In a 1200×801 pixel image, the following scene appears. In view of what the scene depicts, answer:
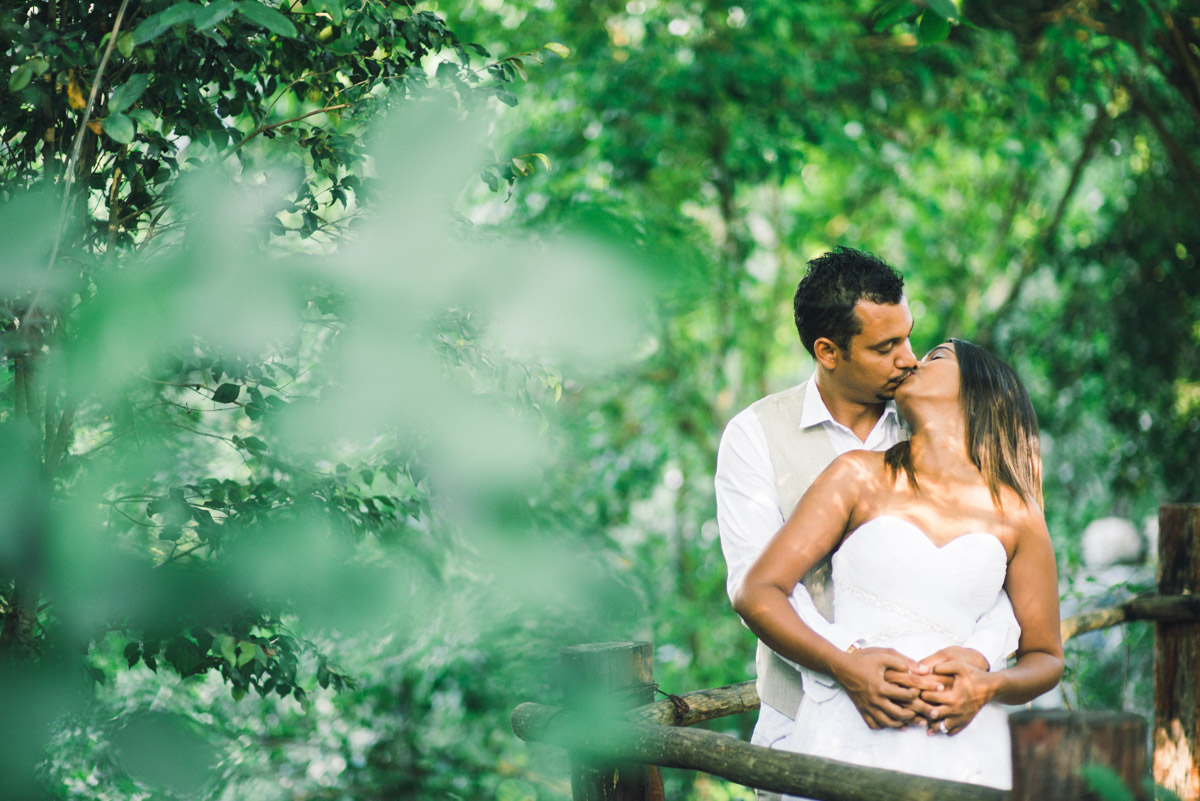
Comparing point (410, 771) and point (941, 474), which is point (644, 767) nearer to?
point (941, 474)

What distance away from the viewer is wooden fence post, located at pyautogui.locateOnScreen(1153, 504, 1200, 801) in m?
3.34

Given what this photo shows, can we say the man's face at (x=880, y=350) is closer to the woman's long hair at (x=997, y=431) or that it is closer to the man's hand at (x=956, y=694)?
the woman's long hair at (x=997, y=431)

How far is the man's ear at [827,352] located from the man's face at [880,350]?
0.03 m

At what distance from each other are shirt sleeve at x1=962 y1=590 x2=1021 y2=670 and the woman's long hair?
23 cm

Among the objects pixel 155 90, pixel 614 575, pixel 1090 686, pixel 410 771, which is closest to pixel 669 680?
pixel 410 771

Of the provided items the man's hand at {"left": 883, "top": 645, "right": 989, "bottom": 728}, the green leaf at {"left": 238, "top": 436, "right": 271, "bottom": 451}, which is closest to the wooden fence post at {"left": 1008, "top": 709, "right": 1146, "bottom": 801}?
the man's hand at {"left": 883, "top": 645, "right": 989, "bottom": 728}

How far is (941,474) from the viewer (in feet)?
6.58

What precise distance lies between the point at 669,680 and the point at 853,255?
11.8ft

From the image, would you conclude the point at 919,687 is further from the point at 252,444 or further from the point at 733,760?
the point at 252,444

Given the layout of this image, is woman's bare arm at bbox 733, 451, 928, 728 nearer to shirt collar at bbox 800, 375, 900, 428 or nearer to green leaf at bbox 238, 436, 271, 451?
shirt collar at bbox 800, 375, 900, 428

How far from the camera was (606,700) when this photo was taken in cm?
210

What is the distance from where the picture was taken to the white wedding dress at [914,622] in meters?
1.83

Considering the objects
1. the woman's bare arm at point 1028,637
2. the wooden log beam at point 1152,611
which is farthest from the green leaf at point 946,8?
the wooden log beam at point 1152,611

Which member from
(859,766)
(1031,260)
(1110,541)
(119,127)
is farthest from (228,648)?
(1110,541)
